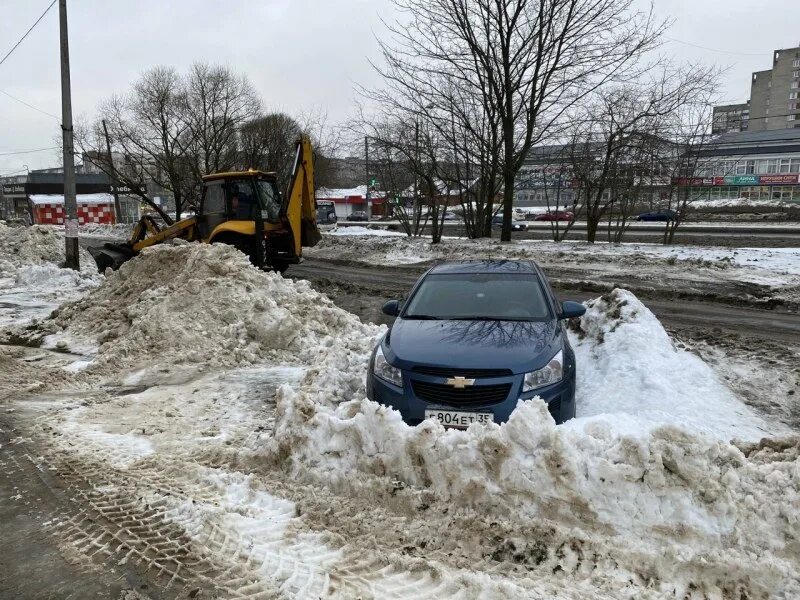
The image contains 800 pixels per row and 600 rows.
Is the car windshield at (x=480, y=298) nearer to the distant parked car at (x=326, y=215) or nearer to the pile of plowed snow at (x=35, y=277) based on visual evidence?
the pile of plowed snow at (x=35, y=277)

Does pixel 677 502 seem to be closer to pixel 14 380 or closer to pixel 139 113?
pixel 14 380

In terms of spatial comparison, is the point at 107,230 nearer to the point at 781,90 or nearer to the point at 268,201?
the point at 268,201

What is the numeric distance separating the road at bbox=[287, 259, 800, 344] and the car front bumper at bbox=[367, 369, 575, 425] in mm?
5449

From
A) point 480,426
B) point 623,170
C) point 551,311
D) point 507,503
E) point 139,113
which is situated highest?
point 139,113

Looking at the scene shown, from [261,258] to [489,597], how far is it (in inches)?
443

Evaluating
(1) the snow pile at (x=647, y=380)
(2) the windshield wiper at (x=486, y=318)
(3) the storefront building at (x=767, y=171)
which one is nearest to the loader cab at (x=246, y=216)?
(1) the snow pile at (x=647, y=380)

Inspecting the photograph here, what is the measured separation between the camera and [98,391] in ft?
21.7

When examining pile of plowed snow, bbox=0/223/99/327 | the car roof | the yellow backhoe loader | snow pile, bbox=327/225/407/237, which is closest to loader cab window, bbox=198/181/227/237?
the yellow backhoe loader

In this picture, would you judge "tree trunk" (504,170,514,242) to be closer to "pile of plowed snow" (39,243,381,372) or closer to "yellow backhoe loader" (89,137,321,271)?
"yellow backhoe loader" (89,137,321,271)

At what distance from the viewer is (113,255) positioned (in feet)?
47.1

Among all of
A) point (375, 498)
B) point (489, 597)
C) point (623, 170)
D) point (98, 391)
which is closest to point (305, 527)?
point (375, 498)

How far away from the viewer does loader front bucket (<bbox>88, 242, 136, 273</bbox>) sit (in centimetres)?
1424

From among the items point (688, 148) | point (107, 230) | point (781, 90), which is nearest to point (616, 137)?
point (688, 148)

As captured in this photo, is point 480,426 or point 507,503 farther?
point 480,426
